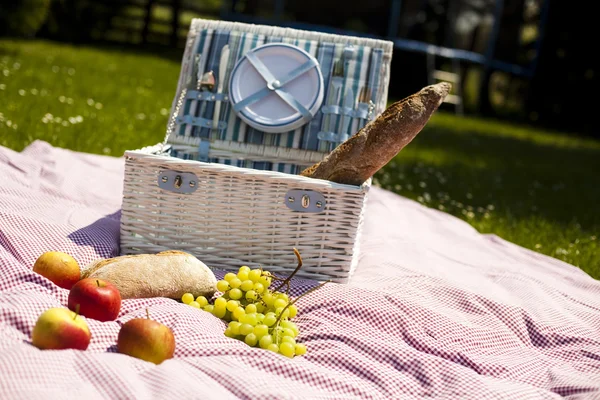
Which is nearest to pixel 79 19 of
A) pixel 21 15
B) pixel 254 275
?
pixel 21 15

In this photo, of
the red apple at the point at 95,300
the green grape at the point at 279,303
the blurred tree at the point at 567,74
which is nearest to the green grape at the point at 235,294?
the green grape at the point at 279,303

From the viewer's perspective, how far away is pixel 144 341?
1.82 m

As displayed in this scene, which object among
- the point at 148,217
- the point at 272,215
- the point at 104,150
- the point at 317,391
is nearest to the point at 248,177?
the point at 272,215

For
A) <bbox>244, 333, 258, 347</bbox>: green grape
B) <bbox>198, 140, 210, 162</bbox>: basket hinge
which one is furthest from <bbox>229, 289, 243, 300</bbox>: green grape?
<bbox>198, 140, 210, 162</bbox>: basket hinge

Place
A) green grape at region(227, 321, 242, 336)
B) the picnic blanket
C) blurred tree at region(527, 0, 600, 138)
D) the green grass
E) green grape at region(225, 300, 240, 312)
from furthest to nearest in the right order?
blurred tree at region(527, 0, 600, 138)
the green grass
green grape at region(225, 300, 240, 312)
green grape at region(227, 321, 242, 336)
the picnic blanket

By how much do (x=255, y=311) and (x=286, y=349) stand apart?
22 cm

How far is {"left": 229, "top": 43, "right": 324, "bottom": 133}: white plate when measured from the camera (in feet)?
10.9

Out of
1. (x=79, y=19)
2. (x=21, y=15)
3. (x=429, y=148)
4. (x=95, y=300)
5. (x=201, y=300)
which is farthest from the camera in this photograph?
(x=79, y=19)

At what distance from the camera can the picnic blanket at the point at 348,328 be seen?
1.71m

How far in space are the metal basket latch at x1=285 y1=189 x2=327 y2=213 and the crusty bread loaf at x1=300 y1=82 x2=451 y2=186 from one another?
0.12 meters

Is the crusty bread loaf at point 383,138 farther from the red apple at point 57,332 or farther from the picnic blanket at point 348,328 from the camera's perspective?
the red apple at point 57,332

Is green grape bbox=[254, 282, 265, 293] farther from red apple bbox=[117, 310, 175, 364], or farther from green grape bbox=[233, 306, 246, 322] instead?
red apple bbox=[117, 310, 175, 364]

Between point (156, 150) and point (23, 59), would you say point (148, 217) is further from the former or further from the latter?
point (23, 59)

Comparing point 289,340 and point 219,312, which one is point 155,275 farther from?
point 289,340
